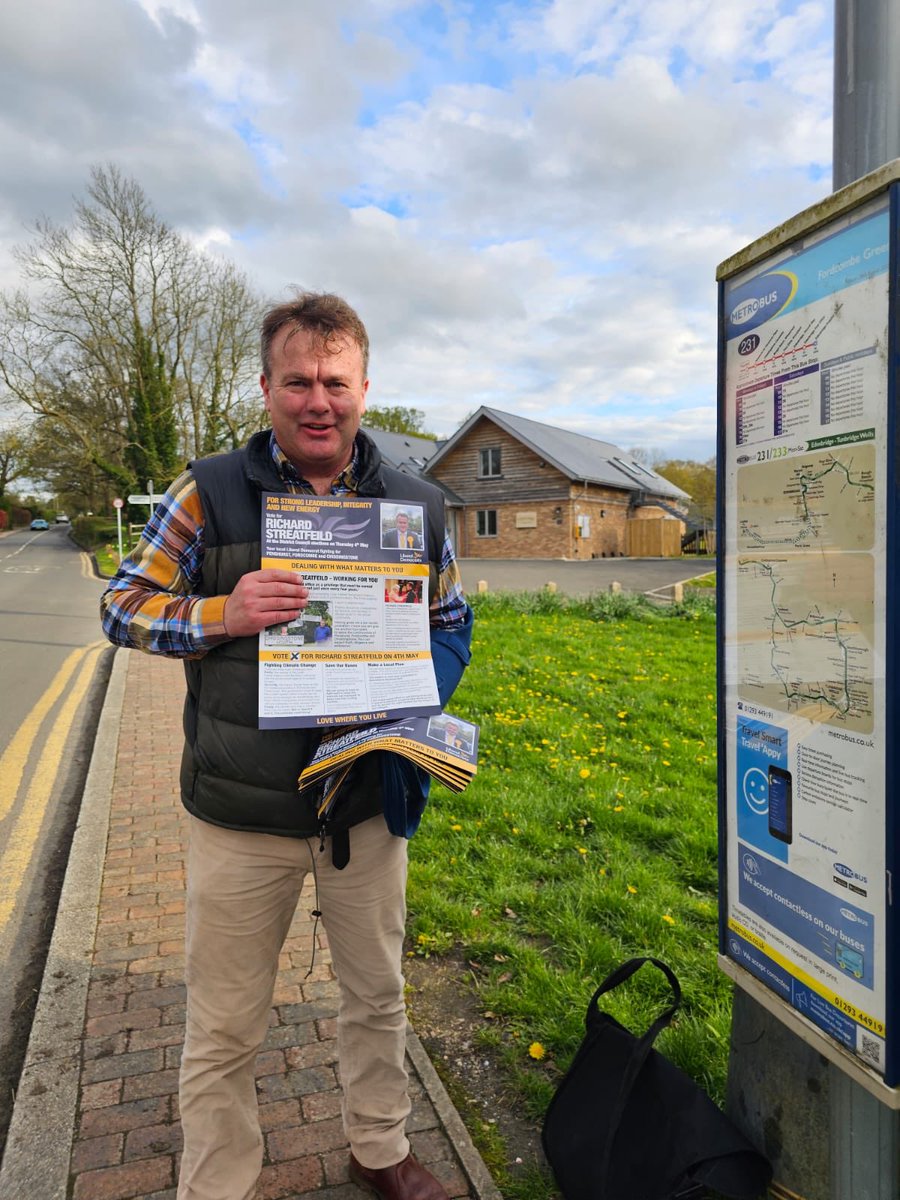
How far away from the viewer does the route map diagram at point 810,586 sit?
5.23 ft

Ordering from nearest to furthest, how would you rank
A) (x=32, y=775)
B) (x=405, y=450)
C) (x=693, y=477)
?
(x=32, y=775)
(x=405, y=450)
(x=693, y=477)

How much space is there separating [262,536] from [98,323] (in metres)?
38.4

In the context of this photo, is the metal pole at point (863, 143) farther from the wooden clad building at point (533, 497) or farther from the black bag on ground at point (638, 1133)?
the wooden clad building at point (533, 497)

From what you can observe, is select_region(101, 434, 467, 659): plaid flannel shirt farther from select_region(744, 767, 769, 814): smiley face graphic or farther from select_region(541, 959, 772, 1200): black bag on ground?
select_region(541, 959, 772, 1200): black bag on ground

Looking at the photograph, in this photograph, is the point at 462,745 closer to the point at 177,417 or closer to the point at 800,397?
the point at 800,397

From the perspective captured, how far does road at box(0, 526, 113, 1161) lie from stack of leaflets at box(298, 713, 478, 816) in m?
1.93

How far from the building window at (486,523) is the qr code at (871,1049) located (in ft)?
128

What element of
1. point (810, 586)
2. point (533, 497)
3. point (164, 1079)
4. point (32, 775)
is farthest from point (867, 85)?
point (533, 497)

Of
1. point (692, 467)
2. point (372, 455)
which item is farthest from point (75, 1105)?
point (692, 467)

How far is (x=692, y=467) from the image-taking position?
75500mm

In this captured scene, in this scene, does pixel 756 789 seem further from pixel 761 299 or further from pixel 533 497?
pixel 533 497

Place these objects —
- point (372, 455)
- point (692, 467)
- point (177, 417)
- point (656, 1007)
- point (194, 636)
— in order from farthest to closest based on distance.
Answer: point (692, 467), point (177, 417), point (656, 1007), point (372, 455), point (194, 636)

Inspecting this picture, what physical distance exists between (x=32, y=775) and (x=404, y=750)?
5.80 metres

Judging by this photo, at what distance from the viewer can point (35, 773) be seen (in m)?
6.61
